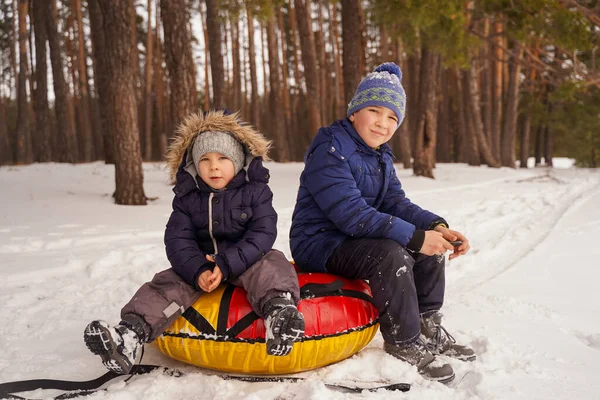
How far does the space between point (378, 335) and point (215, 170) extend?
141cm

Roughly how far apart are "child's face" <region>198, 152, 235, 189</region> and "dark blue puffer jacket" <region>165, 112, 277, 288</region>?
3 cm

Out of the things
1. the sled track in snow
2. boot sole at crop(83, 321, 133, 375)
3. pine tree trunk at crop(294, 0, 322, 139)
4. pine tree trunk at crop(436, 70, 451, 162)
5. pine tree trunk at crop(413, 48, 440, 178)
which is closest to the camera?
boot sole at crop(83, 321, 133, 375)

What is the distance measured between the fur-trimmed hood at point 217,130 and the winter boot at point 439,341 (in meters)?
1.36

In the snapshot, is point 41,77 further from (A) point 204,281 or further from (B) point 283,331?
(B) point 283,331

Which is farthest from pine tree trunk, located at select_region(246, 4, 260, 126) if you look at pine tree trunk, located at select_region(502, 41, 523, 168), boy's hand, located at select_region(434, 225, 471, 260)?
boy's hand, located at select_region(434, 225, 471, 260)

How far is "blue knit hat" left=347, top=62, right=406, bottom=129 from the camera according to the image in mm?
2666

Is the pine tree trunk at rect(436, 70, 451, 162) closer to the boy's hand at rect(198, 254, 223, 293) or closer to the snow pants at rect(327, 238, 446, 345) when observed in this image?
the snow pants at rect(327, 238, 446, 345)

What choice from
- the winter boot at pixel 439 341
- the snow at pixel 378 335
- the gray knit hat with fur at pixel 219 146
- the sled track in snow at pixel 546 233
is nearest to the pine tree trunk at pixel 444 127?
the sled track in snow at pixel 546 233

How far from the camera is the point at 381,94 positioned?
8.74 feet

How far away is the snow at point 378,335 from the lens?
2.17 meters

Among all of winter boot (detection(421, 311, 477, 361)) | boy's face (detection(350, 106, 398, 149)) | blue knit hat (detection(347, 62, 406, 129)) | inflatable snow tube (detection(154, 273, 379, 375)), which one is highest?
blue knit hat (detection(347, 62, 406, 129))

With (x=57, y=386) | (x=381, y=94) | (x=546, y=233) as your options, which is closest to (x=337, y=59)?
(x=546, y=233)

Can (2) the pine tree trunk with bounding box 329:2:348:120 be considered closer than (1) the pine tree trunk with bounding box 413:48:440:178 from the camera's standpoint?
No

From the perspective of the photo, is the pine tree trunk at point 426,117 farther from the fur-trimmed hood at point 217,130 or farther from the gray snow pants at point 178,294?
the gray snow pants at point 178,294
